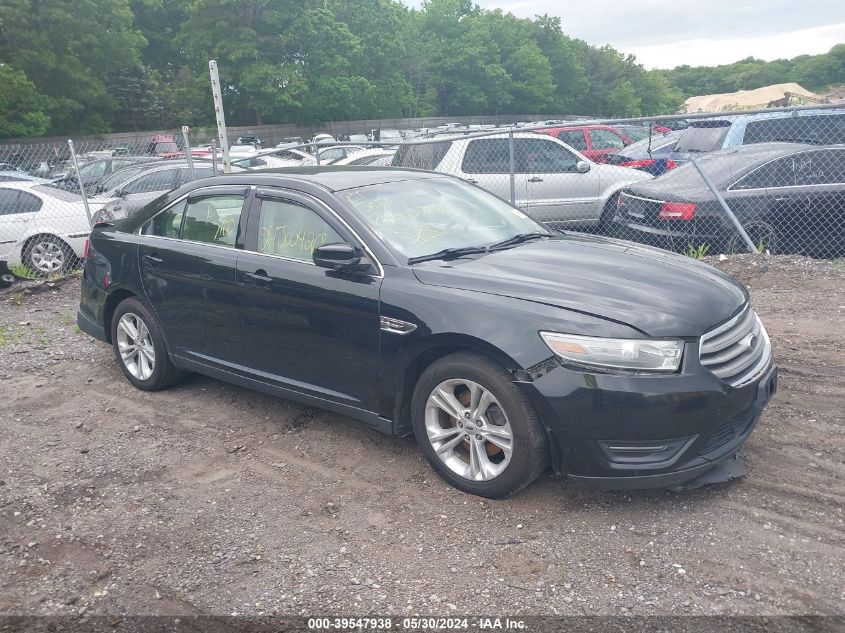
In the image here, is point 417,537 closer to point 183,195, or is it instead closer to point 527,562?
point 527,562

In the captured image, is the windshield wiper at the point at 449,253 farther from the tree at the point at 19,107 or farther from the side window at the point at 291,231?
the tree at the point at 19,107

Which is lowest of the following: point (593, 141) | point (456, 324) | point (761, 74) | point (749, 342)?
point (749, 342)

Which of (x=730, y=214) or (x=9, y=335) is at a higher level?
(x=730, y=214)

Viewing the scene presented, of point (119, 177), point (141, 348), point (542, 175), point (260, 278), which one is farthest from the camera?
point (119, 177)

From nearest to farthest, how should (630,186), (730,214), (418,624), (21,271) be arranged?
(418,624) → (730,214) → (630,186) → (21,271)

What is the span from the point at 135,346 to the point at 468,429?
10.4 ft

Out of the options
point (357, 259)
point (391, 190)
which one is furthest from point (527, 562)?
point (391, 190)

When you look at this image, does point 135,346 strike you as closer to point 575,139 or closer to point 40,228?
point 40,228

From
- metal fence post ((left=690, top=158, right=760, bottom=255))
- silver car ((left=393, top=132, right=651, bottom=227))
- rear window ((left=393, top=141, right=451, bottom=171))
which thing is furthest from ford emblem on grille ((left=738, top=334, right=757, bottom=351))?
rear window ((left=393, top=141, right=451, bottom=171))

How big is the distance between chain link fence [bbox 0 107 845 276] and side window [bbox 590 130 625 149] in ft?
2.76

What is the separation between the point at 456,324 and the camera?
12.2 ft

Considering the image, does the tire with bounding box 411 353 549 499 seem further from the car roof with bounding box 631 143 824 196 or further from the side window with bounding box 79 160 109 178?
the side window with bounding box 79 160 109 178

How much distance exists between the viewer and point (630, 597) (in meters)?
3.04

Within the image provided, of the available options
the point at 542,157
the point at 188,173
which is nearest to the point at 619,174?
the point at 542,157
